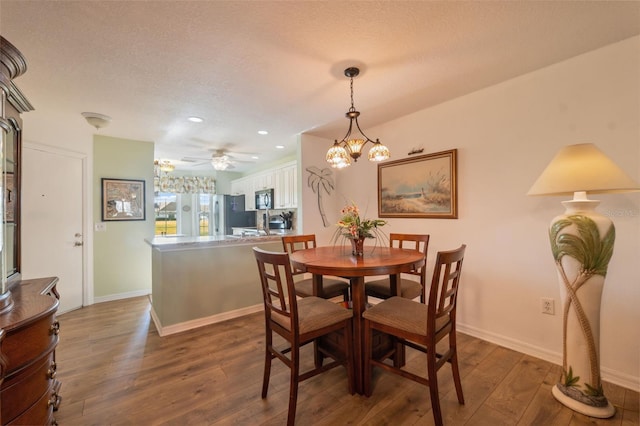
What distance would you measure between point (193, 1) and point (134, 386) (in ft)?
8.19

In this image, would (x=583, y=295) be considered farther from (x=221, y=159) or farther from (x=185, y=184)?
(x=185, y=184)

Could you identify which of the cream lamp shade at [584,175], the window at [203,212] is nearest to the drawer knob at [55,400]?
the cream lamp shade at [584,175]

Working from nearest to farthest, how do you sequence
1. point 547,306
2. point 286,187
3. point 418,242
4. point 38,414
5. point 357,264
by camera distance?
1. point 38,414
2. point 357,264
3. point 547,306
4. point 418,242
5. point 286,187

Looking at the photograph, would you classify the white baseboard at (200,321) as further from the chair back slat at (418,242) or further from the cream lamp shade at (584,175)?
the cream lamp shade at (584,175)

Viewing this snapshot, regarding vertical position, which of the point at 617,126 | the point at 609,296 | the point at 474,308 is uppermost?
the point at 617,126

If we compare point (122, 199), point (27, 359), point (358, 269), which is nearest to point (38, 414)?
point (27, 359)

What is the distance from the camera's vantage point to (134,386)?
73.9 inches

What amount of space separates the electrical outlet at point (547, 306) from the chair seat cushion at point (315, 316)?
1640 mm

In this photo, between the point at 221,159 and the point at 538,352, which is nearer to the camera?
the point at 538,352

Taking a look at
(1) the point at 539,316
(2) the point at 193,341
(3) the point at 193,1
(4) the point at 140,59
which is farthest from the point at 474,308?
(4) the point at 140,59

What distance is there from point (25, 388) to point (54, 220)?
2923mm

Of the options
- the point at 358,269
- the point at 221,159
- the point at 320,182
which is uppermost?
the point at 221,159

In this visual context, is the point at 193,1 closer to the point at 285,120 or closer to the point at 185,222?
the point at 285,120

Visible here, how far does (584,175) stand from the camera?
5.00 ft
